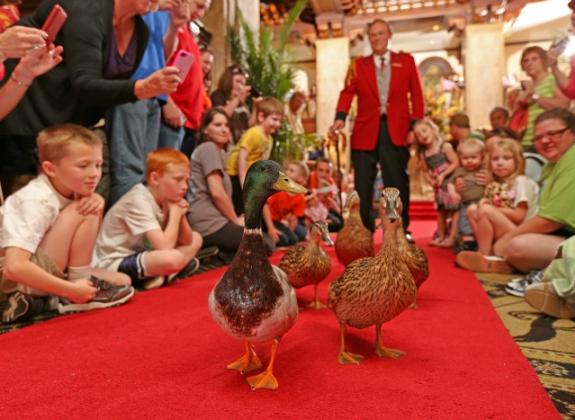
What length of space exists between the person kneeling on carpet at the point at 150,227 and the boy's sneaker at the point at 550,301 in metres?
1.87

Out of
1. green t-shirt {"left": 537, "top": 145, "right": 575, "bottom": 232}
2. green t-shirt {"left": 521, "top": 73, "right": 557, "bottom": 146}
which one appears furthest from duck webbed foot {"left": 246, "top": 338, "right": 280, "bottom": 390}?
green t-shirt {"left": 521, "top": 73, "right": 557, "bottom": 146}

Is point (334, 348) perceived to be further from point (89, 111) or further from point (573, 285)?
point (89, 111)

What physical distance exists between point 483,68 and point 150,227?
34.7 feet

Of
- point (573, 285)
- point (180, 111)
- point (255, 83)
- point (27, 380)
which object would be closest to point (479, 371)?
point (573, 285)

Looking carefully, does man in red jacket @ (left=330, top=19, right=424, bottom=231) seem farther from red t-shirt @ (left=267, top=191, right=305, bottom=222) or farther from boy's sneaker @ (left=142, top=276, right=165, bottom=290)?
boy's sneaker @ (left=142, top=276, right=165, bottom=290)

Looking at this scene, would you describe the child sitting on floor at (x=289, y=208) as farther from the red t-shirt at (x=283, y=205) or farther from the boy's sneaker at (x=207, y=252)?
the boy's sneaker at (x=207, y=252)

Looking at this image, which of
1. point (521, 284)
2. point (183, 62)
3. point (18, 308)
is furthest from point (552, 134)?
point (18, 308)

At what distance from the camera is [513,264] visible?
2896mm

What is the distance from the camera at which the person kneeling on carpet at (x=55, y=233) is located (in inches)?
74.8

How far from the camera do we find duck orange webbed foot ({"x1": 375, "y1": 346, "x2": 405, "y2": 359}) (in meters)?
1.51

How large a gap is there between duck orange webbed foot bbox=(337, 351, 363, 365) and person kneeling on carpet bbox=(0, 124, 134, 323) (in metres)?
1.23

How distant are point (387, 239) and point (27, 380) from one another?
1213 millimetres

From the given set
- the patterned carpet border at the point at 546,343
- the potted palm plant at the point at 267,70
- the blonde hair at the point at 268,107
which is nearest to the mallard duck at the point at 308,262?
the patterned carpet border at the point at 546,343

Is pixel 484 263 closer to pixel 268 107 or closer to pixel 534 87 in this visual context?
pixel 534 87
